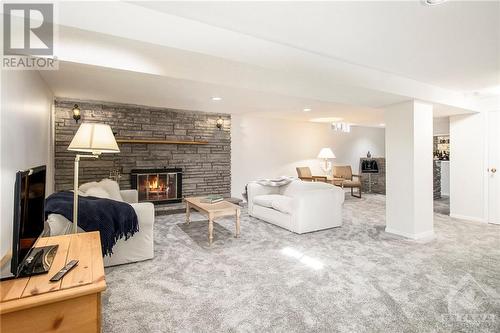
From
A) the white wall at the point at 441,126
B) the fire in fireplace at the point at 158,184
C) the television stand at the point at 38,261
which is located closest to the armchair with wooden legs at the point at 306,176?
the fire in fireplace at the point at 158,184

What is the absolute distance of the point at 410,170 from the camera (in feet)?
12.0

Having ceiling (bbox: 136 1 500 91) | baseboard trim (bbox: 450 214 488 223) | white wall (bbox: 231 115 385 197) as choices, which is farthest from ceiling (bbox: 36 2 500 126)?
white wall (bbox: 231 115 385 197)

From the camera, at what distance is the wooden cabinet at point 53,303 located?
3.32ft

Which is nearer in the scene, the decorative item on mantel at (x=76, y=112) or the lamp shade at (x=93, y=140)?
the lamp shade at (x=93, y=140)

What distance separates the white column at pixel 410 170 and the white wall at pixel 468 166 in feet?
5.24

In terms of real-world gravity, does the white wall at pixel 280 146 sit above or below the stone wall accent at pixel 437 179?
above

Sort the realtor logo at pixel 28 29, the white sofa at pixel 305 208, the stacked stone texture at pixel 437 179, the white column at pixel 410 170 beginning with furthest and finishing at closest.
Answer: the stacked stone texture at pixel 437 179 < the white sofa at pixel 305 208 < the white column at pixel 410 170 < the realtor logo at pixel 28 29

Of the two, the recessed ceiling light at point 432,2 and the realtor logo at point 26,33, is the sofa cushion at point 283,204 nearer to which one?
the recessed ceiling light at point 432,2

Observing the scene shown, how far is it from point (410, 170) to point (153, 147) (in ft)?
14.8

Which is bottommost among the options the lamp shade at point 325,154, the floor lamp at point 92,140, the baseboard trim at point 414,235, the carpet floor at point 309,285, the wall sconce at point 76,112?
the carpet floor at point 309,285

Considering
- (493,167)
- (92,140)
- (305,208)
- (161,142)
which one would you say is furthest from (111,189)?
(493,167)

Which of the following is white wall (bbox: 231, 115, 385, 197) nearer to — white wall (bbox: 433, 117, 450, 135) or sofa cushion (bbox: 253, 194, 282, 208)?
sofa cushion (bbox: 253, 194, 282, 208)

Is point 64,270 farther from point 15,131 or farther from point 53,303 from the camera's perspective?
point 15,131

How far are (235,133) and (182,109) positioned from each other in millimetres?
1385
